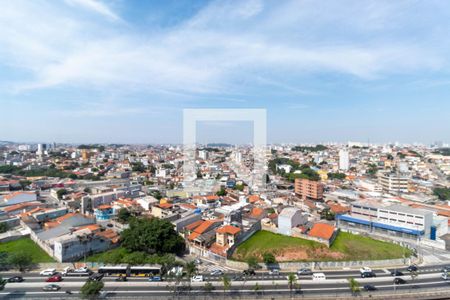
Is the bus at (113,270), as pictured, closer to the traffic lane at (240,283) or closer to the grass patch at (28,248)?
the traffic lane at (240,283)

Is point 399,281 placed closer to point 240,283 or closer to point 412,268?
point 412,268

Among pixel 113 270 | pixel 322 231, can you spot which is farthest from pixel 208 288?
pixel 322 231

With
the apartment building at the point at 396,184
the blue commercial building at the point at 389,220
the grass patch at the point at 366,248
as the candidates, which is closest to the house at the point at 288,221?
the grass patch at the point at 366,248

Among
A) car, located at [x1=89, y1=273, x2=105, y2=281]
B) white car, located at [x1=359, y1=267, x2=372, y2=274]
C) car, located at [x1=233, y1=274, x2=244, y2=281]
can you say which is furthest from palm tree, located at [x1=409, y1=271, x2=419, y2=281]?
car, located at [x1=89, y1=273, x2=105, y2=281]

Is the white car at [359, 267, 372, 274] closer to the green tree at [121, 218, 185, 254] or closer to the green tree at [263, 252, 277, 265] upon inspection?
the green tree at [263, 252, 277, 265]

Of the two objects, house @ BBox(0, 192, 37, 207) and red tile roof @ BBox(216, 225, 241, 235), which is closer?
red tile roof @ BBox(216, 225, 241, 235)
